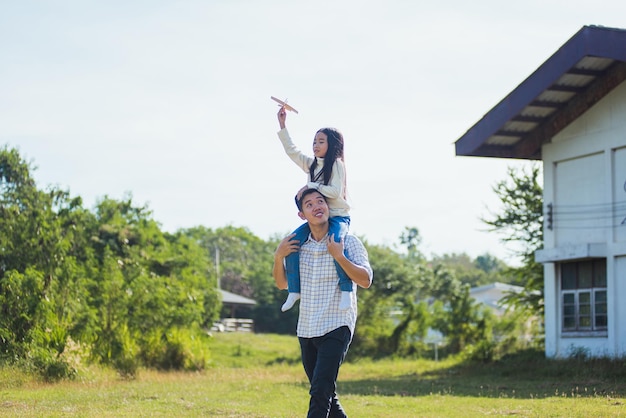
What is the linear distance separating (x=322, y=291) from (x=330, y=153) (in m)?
1.11

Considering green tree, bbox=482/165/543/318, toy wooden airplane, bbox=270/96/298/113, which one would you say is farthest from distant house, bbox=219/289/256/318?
toy wooden airplane, bbox=270/96/298/113

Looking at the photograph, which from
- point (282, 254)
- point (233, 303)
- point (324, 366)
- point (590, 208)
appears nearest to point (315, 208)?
point (282, 254)

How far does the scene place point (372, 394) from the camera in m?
15.8

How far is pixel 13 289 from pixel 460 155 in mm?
10774

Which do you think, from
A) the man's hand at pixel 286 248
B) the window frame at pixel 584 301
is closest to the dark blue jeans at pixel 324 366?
the man's hand at pixel 286 248

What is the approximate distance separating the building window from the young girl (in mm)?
15681

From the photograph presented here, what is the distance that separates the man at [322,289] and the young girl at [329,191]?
56mm

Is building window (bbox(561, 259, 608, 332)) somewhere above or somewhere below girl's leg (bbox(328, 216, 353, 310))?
above

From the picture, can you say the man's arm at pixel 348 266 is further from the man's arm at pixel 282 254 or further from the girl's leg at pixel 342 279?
the man's arm at pixel 282 254

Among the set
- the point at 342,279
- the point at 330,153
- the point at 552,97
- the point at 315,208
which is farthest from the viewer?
the point at 552,97

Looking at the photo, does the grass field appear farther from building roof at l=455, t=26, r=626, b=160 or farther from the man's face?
building roof at l=455, t=26, r=626, b=160

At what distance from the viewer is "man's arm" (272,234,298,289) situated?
7238 millimetres

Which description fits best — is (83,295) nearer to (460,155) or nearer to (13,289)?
(13,289)

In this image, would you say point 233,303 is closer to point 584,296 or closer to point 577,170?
point 584,296
